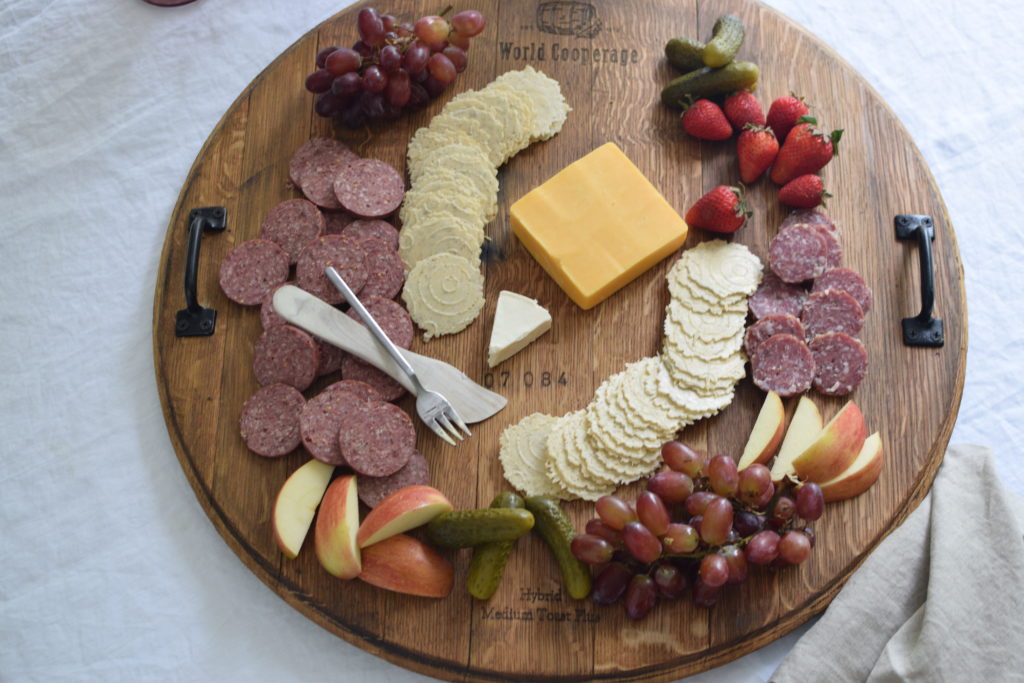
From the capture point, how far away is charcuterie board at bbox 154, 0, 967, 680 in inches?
81.4

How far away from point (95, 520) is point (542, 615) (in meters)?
1.19

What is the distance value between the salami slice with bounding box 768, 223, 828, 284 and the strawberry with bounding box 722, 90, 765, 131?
0.34m

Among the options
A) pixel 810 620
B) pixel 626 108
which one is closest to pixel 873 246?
pixel 626 108

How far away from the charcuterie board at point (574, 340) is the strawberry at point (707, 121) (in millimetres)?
59

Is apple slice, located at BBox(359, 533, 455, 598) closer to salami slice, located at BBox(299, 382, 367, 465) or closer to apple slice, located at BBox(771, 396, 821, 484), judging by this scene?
salami slice, located at BBox(299, 382, 367, 465)

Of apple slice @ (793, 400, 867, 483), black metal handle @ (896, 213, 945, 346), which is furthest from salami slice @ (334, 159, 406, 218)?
black metal handle @ (896, 213, 945, 346)

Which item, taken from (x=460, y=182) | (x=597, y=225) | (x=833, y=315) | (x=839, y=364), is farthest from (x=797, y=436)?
(x=460, y=182)

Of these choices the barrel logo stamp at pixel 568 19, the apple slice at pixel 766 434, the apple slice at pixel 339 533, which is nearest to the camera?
the apple slice at pixel 339 533

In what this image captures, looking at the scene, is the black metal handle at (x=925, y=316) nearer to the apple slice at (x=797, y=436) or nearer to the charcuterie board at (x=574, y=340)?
the charcuterie board at (x=574, y=340)

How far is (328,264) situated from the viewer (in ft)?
7.68

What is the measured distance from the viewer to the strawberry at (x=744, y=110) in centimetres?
246

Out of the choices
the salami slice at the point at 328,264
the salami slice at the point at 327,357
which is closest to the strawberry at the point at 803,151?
the salami slice at the point at 328,264

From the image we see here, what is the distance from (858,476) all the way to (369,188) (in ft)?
4.63

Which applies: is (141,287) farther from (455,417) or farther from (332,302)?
(455,417)
